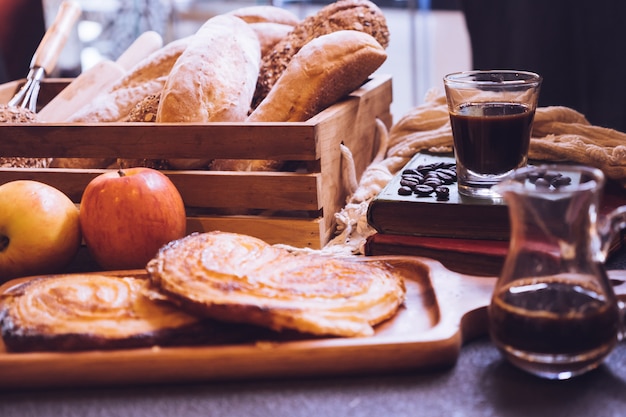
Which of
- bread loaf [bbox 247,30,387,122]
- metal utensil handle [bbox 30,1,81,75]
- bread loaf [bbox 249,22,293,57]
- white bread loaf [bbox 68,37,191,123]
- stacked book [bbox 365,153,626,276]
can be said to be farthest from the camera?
metal utensil handle [bbox 30,1,81,75]

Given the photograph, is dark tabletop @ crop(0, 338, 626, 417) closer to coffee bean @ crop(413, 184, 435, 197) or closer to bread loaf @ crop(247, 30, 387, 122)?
coffee bean @ crop(413, 184, 435, 197)

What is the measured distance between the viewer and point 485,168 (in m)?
1.05

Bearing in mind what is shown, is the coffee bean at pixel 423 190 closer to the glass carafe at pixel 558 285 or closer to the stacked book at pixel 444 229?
the stacked book at pixel 444 229

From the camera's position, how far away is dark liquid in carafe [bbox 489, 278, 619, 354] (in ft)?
2.22

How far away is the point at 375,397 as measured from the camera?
0.71m

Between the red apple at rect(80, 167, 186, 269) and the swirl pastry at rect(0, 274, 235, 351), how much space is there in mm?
174

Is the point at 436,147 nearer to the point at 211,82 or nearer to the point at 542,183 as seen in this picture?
the point at 211,82

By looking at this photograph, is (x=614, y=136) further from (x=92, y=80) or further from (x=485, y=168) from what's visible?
(x=92, y=80)

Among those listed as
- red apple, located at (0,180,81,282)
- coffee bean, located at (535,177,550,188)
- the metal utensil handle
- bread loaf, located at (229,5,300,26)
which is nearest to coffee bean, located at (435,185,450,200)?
coffee bean, located at (535,177,550,188)

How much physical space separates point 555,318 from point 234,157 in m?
0.57

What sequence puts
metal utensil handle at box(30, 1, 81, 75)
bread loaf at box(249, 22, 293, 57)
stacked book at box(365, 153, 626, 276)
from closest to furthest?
stacked book at box(365, 153, 626, 276) < bread loaf at box(249, 22, 293, 57) < metal utensil handle at box(30, 1, 81, 75)

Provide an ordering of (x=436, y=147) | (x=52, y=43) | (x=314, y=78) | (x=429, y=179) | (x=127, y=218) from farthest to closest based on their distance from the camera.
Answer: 1. (x=52, y=43)
2. (x=436, y=147)
3. (x=314, y=78)
4. (x=429, y=179)
5. (x=127, y=218)

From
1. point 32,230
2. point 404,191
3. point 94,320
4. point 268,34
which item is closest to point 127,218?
point 32,230

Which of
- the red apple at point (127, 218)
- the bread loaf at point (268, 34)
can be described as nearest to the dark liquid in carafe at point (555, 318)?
the red apple at point (127, 218)
